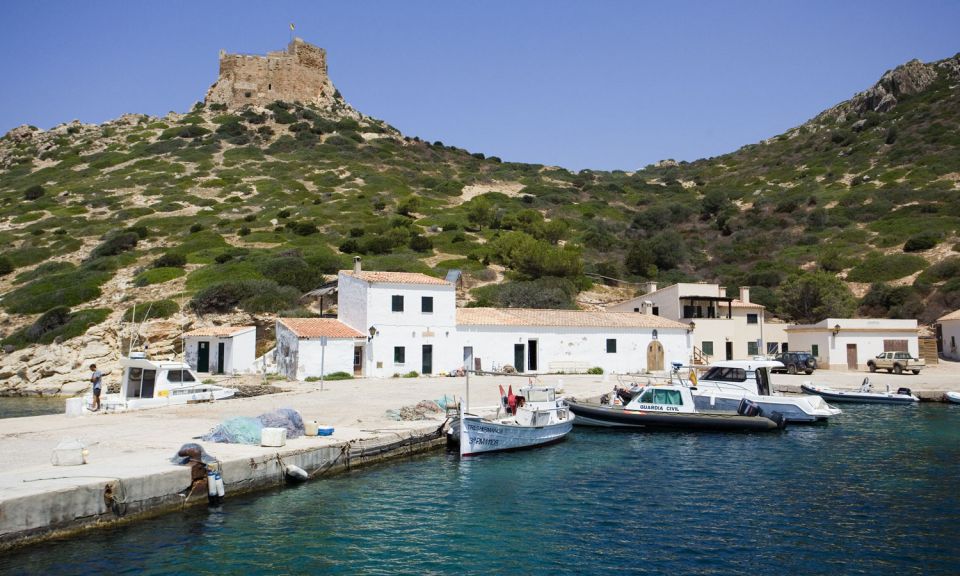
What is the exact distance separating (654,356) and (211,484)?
3034 cm

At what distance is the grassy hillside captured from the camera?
1933 inches

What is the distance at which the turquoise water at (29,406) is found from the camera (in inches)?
1007

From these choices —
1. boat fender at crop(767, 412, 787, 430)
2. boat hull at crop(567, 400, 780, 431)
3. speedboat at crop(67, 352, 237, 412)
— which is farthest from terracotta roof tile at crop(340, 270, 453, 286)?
boat fender at crop(767, 412, 787, 430)

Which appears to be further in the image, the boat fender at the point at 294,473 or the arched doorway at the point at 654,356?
the arched doorway at the point at 654,356

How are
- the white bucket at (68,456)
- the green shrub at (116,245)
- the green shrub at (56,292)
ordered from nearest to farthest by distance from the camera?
the white bucket at (68,456)
the green shrub at (56,292)
the green shrub at (116,245)

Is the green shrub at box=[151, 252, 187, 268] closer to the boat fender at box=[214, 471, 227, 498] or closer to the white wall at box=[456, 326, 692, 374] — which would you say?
the white wall at box=[456, 326, 692, 374]

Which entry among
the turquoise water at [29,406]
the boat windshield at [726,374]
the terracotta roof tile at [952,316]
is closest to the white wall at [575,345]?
the boat windshield at [726,374]

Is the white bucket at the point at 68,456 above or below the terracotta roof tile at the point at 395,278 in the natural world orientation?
below

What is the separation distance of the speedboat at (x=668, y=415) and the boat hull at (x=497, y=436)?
11.1 ft

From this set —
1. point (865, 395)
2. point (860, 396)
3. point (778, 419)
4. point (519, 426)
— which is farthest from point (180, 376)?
point (865, 395)

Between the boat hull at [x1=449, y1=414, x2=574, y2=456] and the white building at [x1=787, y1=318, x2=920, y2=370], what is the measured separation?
89.1 feet

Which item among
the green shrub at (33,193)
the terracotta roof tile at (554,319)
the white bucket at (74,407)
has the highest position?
the green shrub at (33,193)

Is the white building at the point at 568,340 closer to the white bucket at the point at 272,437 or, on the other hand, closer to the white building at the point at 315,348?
the white building at the point at 315,348

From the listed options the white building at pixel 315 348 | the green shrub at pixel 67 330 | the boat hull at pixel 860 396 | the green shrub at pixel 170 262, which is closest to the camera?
the boat hull at pixel 860 396
